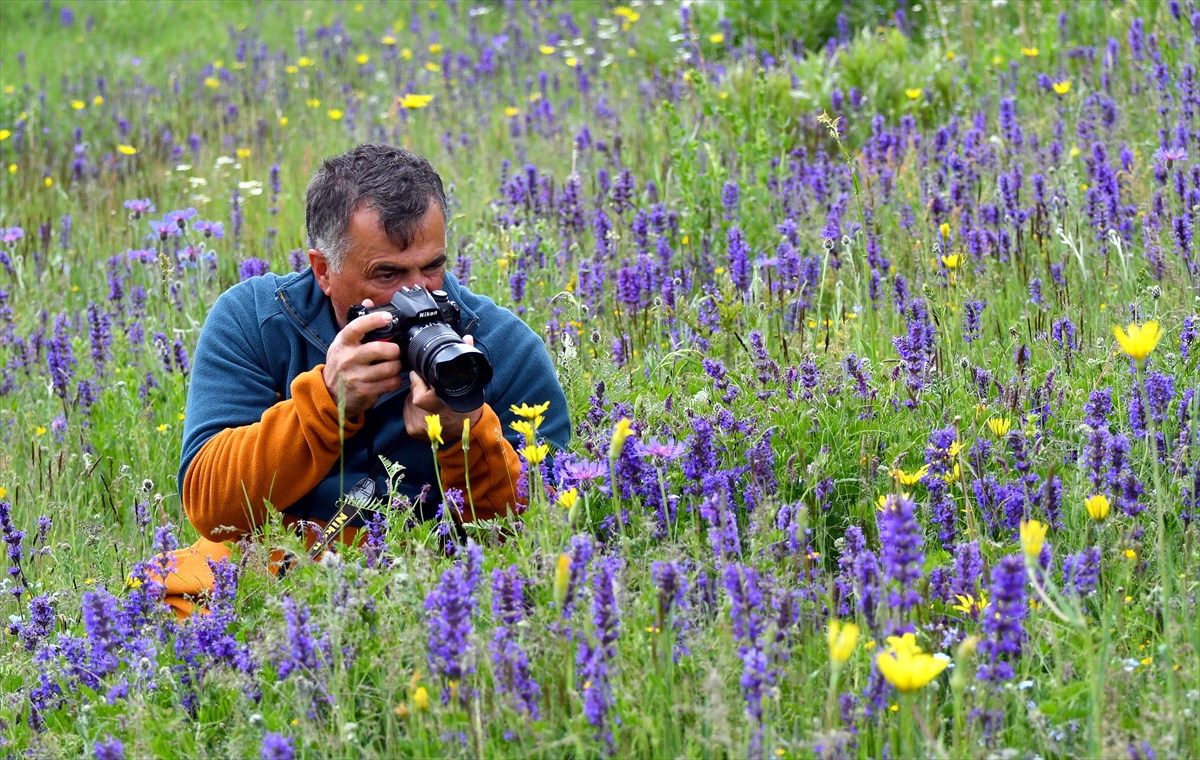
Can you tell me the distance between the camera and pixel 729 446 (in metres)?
2.99

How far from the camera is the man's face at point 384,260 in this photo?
10.1 ft

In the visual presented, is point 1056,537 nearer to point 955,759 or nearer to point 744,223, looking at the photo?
point 955,759

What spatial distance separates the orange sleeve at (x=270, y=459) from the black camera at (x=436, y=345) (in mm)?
191

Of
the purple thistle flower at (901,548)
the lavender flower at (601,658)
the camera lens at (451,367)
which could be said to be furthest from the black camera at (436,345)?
the purple thistle flower at (901,548)

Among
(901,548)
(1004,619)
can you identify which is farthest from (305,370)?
(1004,619)

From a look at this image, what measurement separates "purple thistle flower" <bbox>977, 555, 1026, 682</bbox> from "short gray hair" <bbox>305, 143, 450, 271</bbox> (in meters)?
1.66

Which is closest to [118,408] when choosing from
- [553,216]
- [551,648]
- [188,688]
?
[553,216]

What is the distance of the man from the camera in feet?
9.59

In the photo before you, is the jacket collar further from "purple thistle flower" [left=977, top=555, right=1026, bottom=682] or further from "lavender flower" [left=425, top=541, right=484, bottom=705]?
"purple thistle flower" [left=977, top=555, right=1026, bottom=682]

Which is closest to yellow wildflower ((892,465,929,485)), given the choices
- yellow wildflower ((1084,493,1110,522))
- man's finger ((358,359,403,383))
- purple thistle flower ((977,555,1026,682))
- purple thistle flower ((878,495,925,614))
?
yellow wildflower ((1084,493,1110,522))

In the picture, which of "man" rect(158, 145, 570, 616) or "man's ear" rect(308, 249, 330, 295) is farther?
"man's ear" rect(308, 249, 330, 295)

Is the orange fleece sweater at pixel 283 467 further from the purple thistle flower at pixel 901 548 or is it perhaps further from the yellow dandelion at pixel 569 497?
the purple thistle flower at pixel 901 548

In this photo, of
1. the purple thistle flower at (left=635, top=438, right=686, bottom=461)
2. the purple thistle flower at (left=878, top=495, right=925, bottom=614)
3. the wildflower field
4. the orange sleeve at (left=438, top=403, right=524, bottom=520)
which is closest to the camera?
the purple thistle flower at (left=878, top=495, right=925, bottom=614)

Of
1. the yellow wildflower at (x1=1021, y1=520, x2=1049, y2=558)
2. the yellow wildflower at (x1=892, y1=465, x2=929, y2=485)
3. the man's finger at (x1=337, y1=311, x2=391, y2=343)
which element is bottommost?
the yellow wildflower at (x1=892, y1=465, x2=929, y2=485)
